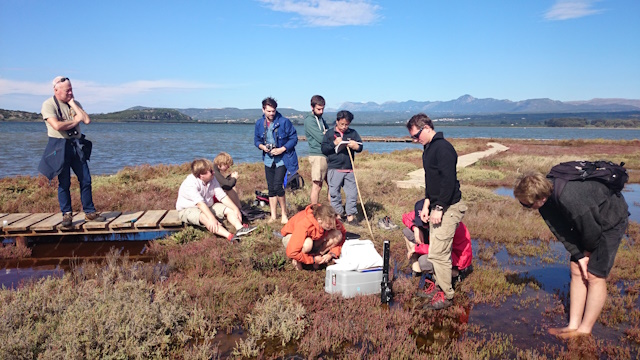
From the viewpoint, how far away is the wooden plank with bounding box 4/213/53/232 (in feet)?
22.9

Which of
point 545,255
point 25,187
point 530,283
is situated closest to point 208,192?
point 530,283

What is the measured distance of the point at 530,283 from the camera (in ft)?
19.1

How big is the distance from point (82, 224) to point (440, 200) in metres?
6.37

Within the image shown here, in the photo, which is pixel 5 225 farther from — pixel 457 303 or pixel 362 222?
pixel 457 303

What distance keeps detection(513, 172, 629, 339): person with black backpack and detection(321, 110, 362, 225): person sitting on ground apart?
12.7ft

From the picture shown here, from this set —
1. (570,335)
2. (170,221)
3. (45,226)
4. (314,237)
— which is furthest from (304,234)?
(45,226)

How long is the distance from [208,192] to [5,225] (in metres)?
3.68

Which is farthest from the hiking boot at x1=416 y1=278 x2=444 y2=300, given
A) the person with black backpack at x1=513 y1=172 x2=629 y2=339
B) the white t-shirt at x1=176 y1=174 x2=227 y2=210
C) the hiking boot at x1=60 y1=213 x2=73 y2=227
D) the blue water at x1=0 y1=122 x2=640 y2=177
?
the blue water at x1=0 y1=122 x2=640 y2=177

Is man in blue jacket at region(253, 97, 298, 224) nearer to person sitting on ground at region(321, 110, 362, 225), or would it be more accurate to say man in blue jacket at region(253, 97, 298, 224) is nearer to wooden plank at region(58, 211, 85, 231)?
person sitting on ground at region(321, 110, 362, 225)

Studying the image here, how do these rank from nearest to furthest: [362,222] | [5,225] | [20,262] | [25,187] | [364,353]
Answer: [364,353] → [20,262] → [5,225] → [362,222] → [25,187]

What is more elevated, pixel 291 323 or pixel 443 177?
pixel 443 177

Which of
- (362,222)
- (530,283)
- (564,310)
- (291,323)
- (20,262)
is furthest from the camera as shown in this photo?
(362,222)

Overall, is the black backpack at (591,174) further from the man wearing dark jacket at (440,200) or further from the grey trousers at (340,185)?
the grey trousers at (340,185)

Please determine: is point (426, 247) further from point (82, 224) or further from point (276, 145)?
point (82, 224)
